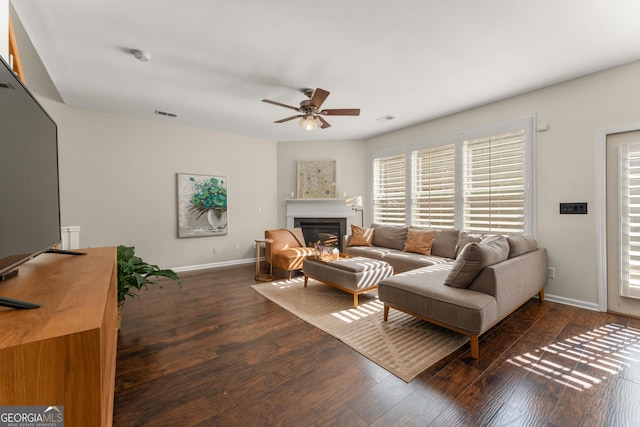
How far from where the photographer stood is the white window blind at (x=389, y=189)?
5359 mm

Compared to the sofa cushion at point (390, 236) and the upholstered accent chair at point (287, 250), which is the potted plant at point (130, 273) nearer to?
the upholstered accent chair at point (287, 250)

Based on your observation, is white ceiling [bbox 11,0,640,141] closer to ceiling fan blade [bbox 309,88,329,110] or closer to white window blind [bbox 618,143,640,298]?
ceiling fan blade [bbox 309,88,329,110]

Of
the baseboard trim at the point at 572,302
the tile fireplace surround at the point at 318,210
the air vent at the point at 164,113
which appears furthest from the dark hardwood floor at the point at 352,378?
the tile fireplace surround at the point at 318,210

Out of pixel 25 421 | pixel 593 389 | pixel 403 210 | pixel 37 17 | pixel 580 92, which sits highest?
pixel 37 17

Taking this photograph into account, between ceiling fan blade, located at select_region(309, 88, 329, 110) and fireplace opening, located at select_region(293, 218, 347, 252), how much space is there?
3.15m

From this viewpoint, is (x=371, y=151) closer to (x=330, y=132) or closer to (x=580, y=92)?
(x=330, y=132)

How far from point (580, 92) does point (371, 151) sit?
11.0ft

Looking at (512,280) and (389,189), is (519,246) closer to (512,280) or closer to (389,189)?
(512,280)

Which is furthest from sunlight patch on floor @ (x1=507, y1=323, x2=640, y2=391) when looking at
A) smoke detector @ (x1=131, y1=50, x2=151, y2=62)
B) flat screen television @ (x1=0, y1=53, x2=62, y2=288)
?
smoke detector @ (x1=131, y1=50, x2=151, y2=62)

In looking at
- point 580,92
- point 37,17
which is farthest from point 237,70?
point 580,92

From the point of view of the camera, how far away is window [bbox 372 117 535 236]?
12.2 ft

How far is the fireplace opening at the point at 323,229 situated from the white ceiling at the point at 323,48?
272 centimetres

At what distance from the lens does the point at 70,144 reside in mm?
4070

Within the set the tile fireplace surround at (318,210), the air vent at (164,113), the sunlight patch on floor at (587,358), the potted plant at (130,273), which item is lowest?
the sunlight patch on floor at (587,358)
